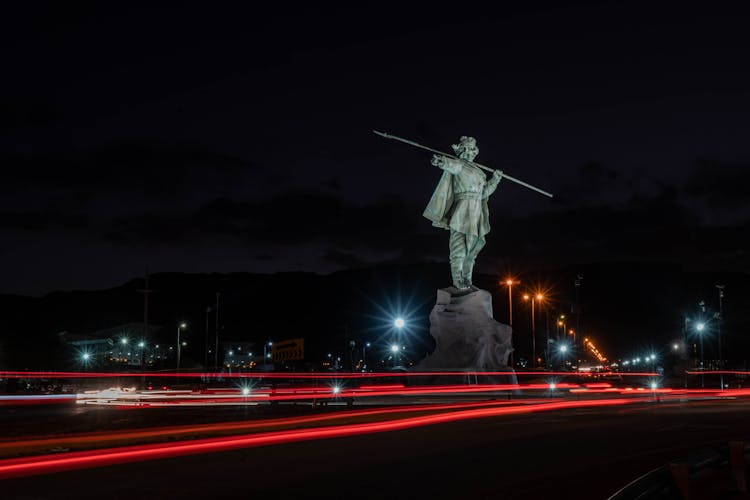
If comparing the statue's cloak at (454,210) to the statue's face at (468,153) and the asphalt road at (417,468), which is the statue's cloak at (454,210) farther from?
the asphalt road at (417,468)

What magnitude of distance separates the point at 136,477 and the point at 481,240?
1036 inches

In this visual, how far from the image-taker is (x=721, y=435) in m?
17.0

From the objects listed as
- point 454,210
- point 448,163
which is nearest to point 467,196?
point 454,210

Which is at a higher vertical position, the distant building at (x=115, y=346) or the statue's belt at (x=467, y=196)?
the statue's belt at (x=467, y=196)

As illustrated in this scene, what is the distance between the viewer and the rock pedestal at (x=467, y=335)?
110 ft

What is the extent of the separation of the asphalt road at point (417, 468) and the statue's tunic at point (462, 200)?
56.6 ft

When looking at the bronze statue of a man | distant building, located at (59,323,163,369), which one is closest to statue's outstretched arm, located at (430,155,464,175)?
the bronze statue of a man

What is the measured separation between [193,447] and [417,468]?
4567 mm

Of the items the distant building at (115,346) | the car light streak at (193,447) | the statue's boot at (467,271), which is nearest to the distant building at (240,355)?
the distant building at (115,346)

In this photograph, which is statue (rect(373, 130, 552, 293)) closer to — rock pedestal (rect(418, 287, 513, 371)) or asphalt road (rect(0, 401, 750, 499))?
rock pedestal (rect(418, 287, 513, 371))

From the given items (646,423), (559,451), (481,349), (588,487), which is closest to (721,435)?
(646,423)

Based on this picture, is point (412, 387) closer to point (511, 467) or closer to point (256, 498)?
point (511, 467)

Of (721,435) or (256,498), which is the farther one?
(721,435)

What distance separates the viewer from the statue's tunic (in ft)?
116
